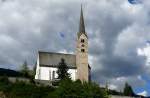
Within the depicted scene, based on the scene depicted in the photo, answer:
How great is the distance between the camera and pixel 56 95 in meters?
89.2

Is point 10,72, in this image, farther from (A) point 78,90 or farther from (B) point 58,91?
(A) point 78,90

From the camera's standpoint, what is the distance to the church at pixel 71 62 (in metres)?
126

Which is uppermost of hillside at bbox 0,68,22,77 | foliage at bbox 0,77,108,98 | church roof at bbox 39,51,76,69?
church roof at bbox 39,51,76,69

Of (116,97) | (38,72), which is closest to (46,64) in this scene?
(38,72)

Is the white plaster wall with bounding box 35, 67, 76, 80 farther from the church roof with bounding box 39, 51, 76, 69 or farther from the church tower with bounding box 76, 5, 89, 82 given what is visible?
the church tower with bounding box 76, 5, 89, 82

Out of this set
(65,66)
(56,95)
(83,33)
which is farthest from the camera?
(83,33)

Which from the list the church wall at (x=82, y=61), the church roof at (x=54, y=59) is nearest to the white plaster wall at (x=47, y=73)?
the church roof at (x=54, y=59)

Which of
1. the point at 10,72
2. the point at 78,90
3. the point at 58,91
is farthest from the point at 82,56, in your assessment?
the point at 58,91

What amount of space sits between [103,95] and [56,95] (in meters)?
10.3

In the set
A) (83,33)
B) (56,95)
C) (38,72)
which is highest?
(83,33)

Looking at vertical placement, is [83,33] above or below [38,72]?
above

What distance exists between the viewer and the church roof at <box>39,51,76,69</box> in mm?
127750

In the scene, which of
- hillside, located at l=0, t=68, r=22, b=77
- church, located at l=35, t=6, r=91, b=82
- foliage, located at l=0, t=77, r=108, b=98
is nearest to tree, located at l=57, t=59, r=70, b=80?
church, located at l=35, t=6, r=91, b=82

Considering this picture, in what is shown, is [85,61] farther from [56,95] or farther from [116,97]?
[56,95]
